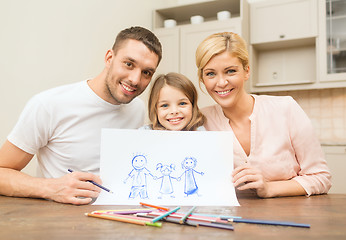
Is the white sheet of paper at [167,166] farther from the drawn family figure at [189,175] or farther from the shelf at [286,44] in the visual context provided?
the shelf at [286,44]

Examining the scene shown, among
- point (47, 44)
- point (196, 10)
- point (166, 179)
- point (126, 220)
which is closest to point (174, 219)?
point (126, 220)

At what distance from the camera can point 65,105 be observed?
1.18 metres

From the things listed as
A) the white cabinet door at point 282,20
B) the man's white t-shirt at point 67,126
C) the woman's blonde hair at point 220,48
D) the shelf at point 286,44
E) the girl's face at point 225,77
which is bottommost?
the man's white t-shirt at point 67,126

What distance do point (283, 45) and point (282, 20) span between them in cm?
28

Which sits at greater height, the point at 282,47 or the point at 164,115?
the point at 282,47

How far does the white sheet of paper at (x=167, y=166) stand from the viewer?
0.81 m

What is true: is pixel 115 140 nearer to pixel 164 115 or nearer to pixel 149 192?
pixel 149 192

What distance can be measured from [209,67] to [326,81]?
2.10 meters

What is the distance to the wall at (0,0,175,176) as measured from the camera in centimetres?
170

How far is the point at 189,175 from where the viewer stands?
850 millimetres

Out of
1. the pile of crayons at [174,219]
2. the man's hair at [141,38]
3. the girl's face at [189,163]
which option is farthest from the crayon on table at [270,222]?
the man's hair at [141,38]

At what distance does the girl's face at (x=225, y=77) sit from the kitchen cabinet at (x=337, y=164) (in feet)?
6.05

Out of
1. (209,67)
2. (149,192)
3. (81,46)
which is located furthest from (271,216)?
(81,46)

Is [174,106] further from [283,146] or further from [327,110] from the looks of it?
[327,110]
